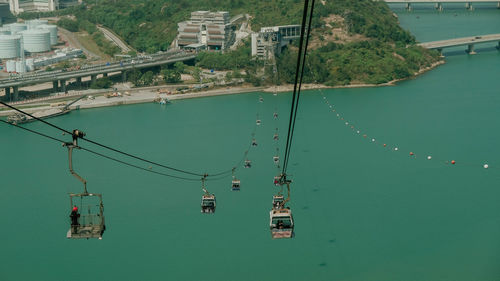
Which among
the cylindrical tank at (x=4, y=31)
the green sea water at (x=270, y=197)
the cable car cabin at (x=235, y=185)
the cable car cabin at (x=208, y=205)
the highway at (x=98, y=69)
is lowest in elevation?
the green sea water at (x=270, y=197)

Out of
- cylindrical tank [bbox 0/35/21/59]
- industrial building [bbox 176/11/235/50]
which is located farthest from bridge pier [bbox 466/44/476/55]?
cylindrical tank [bbox 0/35/21/59]

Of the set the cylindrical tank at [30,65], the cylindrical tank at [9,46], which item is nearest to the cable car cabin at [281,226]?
the cylindrical tank at [30,65]

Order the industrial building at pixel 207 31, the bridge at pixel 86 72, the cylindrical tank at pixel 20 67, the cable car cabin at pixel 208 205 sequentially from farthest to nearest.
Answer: the industrial building at pixel 207 31
the cylindrical tank at pixel 20 67
the bridge at pixel 86 72
the cable car cabin at pixel 208 205

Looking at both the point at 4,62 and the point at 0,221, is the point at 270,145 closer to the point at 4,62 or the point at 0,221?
the point at 0,221

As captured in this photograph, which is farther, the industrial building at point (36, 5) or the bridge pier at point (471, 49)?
the industrial building at point (36, 5)

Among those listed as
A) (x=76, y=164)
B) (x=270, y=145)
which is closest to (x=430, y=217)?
(x=270, y=145)

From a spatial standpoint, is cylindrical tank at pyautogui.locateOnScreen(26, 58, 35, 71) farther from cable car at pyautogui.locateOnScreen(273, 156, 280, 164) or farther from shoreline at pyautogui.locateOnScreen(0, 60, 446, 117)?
cable car at pyautogui.locateOnScreen(273, 156, 280, 164)

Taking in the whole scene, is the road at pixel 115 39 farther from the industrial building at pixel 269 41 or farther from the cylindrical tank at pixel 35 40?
the industrial building at pixel 269 41

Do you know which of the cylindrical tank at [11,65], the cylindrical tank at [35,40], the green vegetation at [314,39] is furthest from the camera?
the cylindrical tank at [35,40]
